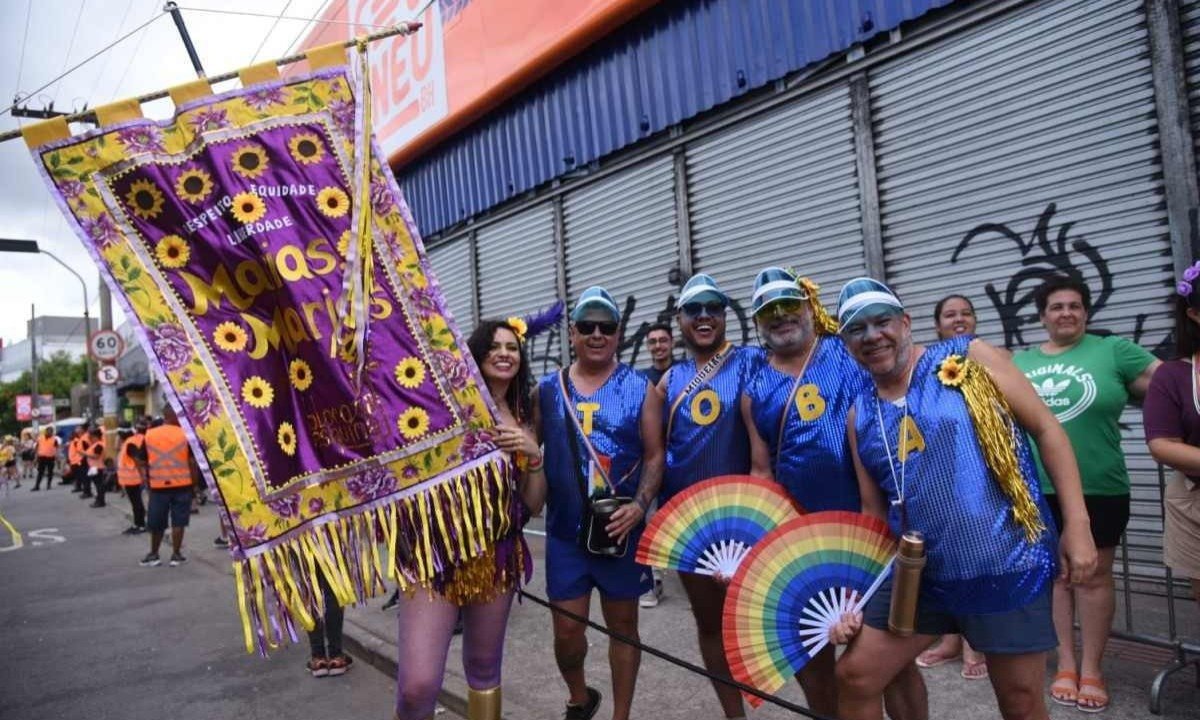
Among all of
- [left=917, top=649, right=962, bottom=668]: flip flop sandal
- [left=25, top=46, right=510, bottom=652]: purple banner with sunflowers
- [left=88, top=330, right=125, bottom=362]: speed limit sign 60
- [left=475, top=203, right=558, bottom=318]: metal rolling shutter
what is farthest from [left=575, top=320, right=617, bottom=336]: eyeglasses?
[left=88, top=330, right=125, bottom=362]: speed limit sign 60

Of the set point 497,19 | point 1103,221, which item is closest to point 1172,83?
point 1103,221

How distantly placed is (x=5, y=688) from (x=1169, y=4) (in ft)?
28.3

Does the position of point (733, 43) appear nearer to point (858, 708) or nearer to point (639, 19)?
point (639, 19)

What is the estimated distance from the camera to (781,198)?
7.09 meters

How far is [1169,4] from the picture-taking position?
4.74 m

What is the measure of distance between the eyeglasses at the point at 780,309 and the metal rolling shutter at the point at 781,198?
3.70m

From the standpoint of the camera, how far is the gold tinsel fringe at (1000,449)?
230cm

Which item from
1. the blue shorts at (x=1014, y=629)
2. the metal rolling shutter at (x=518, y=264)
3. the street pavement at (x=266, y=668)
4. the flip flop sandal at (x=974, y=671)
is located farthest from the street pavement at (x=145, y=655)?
the metal rolling shutter at (x=518, y=264)

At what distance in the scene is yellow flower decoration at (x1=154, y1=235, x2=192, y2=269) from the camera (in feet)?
8.20

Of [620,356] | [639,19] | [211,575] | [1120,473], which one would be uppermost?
[639,19]

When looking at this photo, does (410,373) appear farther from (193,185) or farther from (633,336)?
(633,336)

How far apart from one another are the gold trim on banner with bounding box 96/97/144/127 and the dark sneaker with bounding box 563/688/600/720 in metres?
3.04

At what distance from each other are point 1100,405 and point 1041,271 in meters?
1.95

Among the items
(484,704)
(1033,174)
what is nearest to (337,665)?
(484,704)
